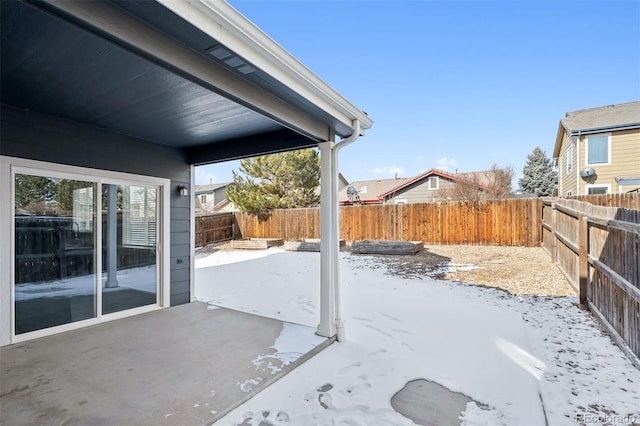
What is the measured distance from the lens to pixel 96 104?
Answer: 10.2 ft

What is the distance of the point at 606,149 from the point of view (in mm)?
11062

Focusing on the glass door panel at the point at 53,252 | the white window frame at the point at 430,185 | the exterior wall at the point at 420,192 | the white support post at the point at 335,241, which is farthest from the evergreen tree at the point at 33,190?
the white window frame at the point at 430,185

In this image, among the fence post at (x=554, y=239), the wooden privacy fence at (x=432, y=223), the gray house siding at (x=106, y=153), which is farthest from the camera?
the wooden privacy fence at (x=432, y=223)

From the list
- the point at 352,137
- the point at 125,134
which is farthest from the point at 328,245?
the point at 125,134

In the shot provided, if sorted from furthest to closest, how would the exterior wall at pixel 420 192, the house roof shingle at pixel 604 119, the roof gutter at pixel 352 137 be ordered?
the exterior wall at pixel 420 192
the house roof shingle at pixel 604 119
the roof gutter at pixel 352 137

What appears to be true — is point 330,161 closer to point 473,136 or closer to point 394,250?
point 394,250

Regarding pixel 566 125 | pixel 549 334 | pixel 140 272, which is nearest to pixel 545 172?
pixel 566 125

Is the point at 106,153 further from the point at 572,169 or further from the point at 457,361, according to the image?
the point at 572,169

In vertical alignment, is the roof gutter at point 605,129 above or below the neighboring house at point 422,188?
above

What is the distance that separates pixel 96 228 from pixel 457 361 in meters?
4.39

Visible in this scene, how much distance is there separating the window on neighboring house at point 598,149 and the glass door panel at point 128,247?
1394cm

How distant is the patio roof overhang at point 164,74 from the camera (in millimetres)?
1594

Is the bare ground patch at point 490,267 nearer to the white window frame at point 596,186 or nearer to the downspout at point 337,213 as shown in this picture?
the downspout at point 337,213

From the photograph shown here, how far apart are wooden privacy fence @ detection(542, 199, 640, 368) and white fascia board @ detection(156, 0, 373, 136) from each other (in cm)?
302
